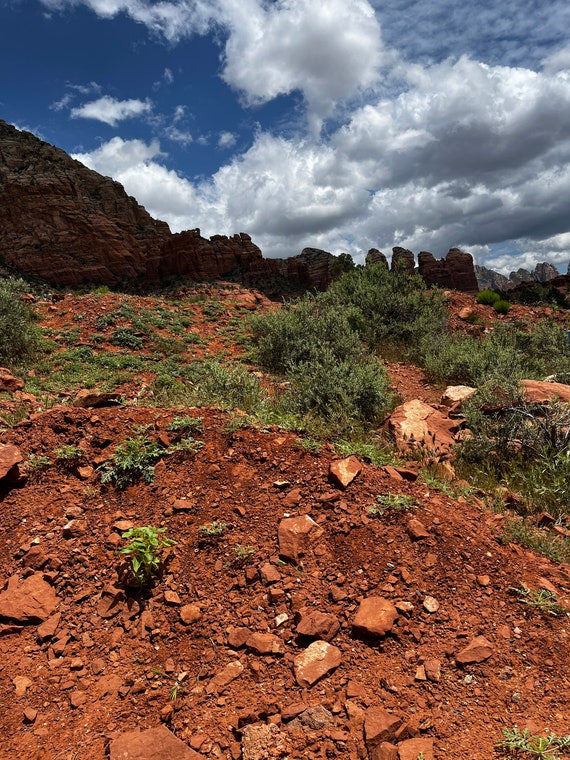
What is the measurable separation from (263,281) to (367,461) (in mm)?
62707

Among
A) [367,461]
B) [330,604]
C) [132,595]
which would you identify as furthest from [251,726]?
[367,461]

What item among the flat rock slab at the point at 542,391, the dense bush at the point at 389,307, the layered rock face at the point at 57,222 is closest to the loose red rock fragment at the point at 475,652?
the flat rock slab at the point at 542,391

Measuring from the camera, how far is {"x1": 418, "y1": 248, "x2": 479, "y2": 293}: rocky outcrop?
79.4 metres

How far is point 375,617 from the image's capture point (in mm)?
2363

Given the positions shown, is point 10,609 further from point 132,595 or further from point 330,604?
point 330,604

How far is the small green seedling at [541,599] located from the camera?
241cm

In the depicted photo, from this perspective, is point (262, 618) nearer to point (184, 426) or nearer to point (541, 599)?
point (541, 599)

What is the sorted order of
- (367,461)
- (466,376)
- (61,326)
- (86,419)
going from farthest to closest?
(61,326) → (466,376) → (86,419) → (367,461)

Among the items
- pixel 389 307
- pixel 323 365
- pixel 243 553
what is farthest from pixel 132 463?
pixel 389 307

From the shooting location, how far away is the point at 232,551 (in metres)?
2.91

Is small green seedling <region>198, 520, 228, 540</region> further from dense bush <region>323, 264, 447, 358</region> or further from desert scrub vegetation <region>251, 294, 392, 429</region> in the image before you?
dense bush <region>323, 264, 447, 358</region>

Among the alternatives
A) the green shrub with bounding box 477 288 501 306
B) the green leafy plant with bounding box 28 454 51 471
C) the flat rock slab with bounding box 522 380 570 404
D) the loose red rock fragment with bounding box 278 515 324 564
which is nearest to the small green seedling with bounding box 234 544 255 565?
the loose red rock fragment with bounding box 278 515 324 564

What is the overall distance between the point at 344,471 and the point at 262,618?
1.35 meters

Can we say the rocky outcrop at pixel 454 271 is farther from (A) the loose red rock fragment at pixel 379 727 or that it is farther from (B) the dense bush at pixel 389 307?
(A) the loose red rock fragment at pixel 379 727
